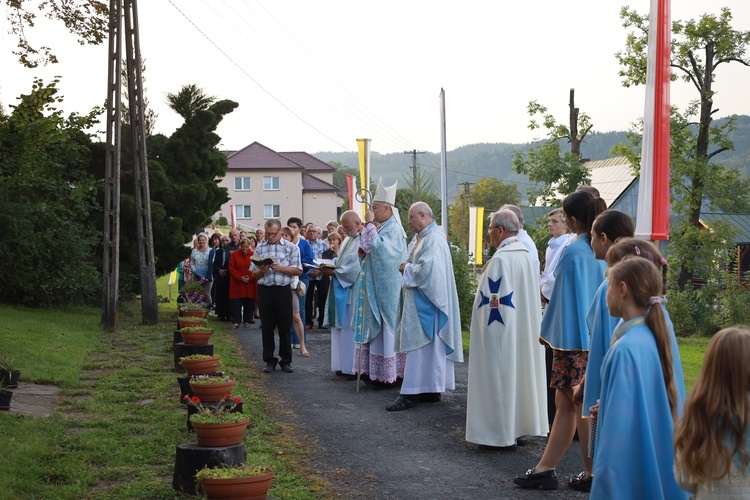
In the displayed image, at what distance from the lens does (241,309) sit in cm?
2034

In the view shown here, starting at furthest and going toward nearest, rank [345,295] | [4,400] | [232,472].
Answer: [345,295], [4,400], [232,472]

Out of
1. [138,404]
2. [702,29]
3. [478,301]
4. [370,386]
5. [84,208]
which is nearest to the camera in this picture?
[478,301]

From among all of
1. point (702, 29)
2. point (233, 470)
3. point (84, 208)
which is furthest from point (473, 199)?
point (233, 470)

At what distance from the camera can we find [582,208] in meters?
6.42

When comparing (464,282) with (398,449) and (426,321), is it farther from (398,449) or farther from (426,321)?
(398,449)

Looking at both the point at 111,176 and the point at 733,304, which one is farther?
the point at 733,304

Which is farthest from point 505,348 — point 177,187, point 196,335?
point 177,187

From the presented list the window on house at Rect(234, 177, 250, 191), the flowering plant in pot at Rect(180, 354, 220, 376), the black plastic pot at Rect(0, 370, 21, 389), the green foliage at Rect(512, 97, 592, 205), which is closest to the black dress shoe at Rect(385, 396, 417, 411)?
the flowering plant in pot at Rect(180, 354, 220, 376)

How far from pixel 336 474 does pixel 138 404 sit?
3.51 m

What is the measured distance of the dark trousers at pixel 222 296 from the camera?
68.5 feet

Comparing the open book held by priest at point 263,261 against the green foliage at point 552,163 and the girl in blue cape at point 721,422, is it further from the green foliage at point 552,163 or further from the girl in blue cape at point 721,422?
the green foliage at point 552,163

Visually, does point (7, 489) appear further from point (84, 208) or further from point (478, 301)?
point (84, 208)

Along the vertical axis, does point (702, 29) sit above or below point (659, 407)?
above

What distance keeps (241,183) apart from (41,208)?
3207 inches
